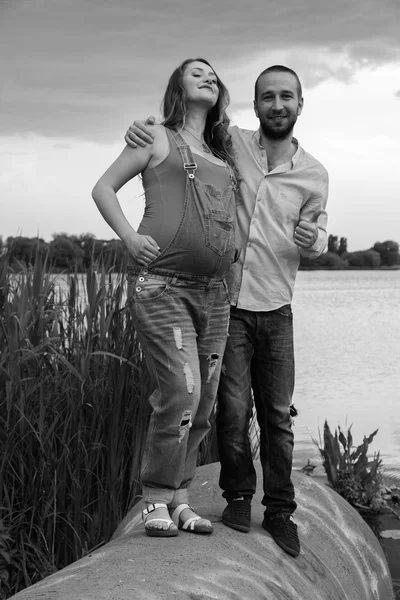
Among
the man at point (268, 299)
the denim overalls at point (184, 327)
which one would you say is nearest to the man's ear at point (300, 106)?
the man at point (268, 299)

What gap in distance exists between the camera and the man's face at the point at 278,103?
3443 mm

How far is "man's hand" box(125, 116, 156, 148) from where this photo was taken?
3.15 metres

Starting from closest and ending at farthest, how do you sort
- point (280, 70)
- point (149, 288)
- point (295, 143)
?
point (149, 288), point (280, 70), point (295, 143)

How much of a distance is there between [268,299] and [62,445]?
1.60 meters

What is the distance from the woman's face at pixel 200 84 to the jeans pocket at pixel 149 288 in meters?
0.80

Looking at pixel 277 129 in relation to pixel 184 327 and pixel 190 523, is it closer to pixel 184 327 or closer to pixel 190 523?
pixel 184 327

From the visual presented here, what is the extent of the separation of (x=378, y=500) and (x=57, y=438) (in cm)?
286

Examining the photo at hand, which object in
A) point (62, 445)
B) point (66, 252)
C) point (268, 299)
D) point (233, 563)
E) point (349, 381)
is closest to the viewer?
point (233, 563)

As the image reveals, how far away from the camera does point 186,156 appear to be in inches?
124

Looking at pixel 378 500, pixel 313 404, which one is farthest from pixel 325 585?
pixel 313 404

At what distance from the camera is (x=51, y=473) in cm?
427

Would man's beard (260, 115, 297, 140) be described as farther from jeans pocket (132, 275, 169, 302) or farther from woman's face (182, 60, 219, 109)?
jeans pocket (132, 275, 169, 302)

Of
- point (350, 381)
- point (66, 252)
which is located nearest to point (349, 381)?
point (350, 381)

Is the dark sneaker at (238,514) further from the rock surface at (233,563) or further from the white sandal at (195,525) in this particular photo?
the white sandal at (195,525)
